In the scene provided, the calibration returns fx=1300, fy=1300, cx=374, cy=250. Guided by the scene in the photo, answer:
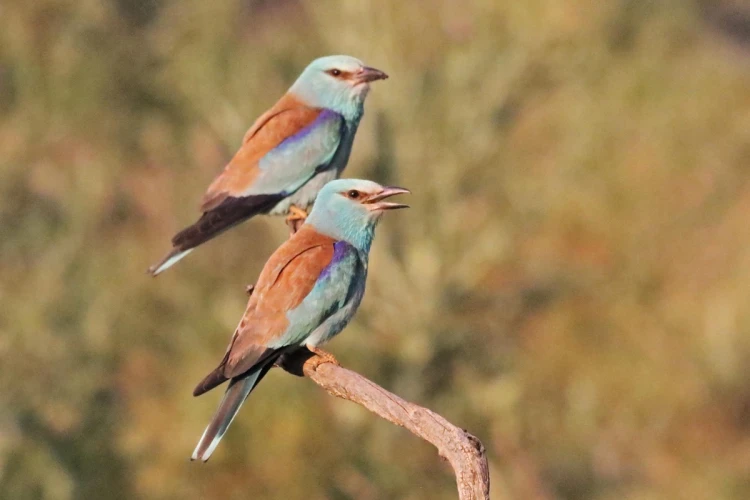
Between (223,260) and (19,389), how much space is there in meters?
4.14

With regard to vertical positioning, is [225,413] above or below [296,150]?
below

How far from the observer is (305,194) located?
6289 mm

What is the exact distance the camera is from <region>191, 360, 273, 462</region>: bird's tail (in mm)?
4339

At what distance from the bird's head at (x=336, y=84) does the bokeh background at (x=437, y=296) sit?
18.2 ft

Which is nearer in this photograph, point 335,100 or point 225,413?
point 225,413

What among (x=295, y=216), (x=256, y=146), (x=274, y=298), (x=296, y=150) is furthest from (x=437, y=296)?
(x=274, y=298)

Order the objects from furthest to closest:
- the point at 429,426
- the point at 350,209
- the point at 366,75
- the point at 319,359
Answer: the point at 366,75 → the point at 350,209 → the point at 319,359 → the point at 429,426

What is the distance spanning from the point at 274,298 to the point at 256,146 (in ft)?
5.27

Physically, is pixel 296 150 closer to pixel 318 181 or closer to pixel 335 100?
pixel 318 181

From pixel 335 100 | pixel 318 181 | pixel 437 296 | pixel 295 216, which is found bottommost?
pixel 295 216

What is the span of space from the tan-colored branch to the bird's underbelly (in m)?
1.98

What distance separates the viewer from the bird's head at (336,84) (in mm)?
6340

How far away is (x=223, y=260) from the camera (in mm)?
15344

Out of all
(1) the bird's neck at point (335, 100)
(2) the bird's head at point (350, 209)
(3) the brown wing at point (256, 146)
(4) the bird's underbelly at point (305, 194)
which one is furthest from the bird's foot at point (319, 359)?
(1) the bird's neck at point (335, 100)
